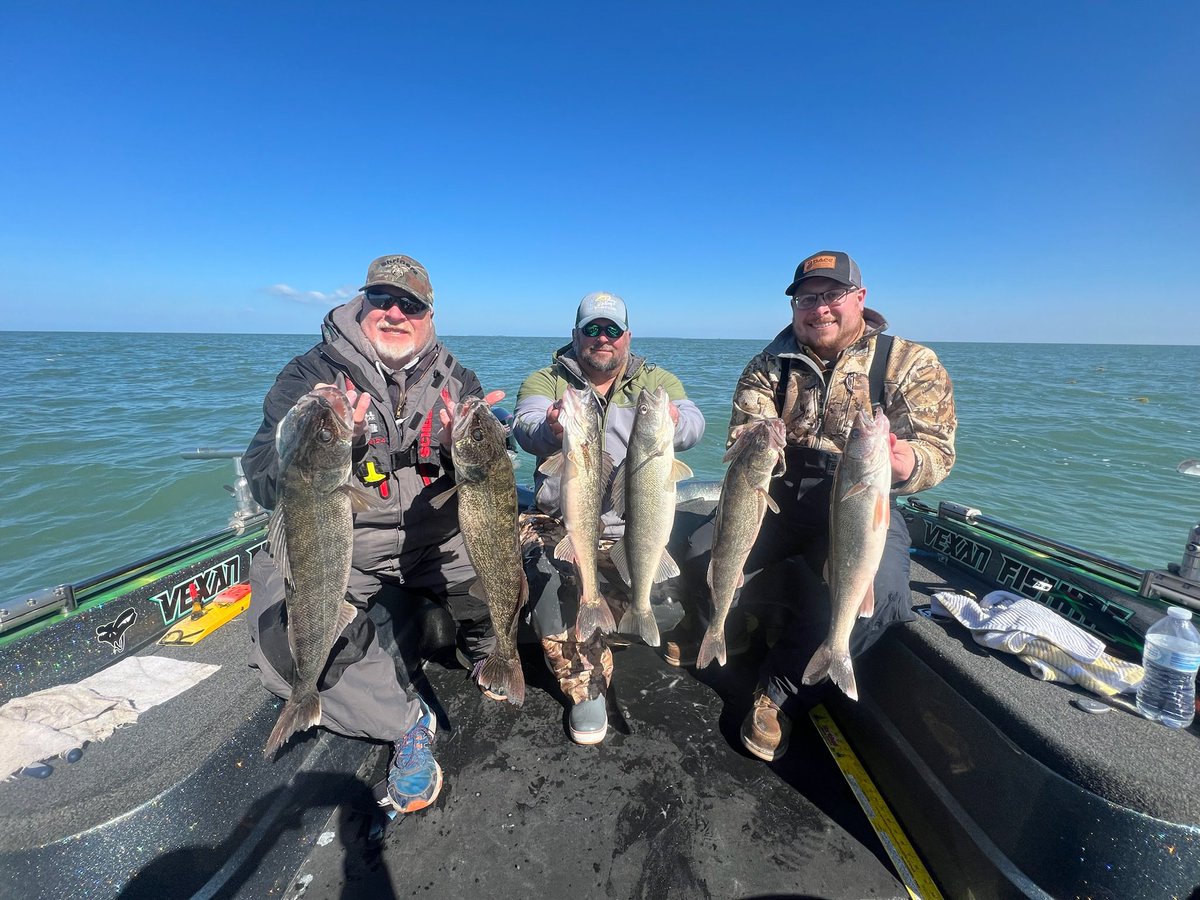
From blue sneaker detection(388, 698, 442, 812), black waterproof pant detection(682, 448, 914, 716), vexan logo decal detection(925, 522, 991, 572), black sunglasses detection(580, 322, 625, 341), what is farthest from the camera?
vexan logo decal detection(925, 522, 991, 572)

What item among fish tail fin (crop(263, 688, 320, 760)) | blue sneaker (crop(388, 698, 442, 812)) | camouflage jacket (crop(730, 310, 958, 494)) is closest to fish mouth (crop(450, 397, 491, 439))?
fish tail fin (crop(263, 688, 320, 760))

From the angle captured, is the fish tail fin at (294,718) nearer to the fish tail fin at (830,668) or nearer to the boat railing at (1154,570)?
the fish tail fin at (830,668)

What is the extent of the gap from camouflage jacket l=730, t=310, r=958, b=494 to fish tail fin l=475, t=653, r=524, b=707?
243cm

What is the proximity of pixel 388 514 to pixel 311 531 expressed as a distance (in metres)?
0.97

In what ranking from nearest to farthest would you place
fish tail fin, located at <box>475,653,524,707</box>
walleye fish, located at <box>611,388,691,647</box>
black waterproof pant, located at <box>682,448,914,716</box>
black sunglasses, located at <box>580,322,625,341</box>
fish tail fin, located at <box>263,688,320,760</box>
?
fish tail fin, located at <box>263,688,320,760</box>, walleye fish, located at <box>611,388,691,647</box>, fish tail fin, located at <box>475,653,524,707</box>, black waterproof pant, located at <box>682,448,914,716</box>, black sunglasses, located at <box>580,322,625,341</box>

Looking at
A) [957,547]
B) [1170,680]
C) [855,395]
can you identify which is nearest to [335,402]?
[855,395]

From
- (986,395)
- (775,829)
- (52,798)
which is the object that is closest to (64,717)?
(52,798)

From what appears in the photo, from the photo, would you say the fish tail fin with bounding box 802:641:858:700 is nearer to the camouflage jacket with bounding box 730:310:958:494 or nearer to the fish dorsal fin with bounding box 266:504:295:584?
the camouflage jacket with bounding box 730:310:958:494

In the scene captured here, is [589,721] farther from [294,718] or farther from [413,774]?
[294,718]

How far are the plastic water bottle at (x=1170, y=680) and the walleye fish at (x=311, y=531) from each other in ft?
14.4

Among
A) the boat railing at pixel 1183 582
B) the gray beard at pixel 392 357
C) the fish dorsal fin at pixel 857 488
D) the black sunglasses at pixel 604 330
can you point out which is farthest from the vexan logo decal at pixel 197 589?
the boat railing at pixel 1183 582

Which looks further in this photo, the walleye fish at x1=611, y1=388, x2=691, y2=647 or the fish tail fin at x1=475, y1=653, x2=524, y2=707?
the fish tail fin at x1=475, y1=653, x2=524, y2=707

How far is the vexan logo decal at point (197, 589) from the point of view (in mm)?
3986

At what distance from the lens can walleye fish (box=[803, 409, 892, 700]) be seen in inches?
124
